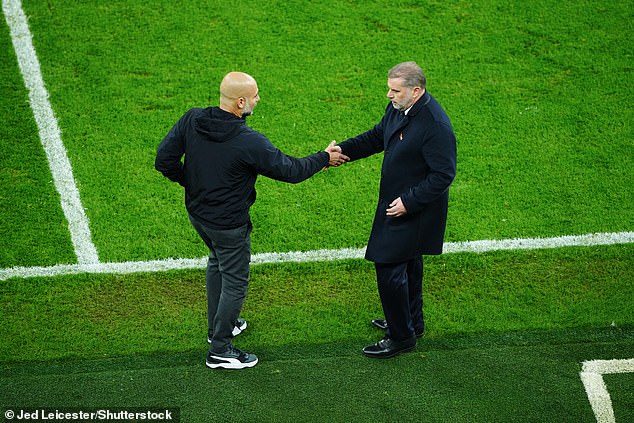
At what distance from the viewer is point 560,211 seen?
7.09 meters

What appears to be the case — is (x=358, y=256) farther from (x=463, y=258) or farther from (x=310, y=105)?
(x=310, y=105)

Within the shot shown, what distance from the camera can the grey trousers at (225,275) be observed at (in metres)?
5.33

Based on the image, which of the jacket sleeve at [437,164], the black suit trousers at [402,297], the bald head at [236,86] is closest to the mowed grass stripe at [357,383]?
the black suit trousers at [402,297]

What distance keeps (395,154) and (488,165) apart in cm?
251

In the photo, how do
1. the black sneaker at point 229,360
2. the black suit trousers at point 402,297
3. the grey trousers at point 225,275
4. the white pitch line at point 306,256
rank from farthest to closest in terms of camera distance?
the white pitch line at point 306,256
the black sneaker at point 229,360
the black suit trousers at point 402,297
the grey trousers at point 225,275

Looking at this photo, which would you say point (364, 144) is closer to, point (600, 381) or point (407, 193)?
point (407, 193)

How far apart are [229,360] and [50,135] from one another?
3.37 m

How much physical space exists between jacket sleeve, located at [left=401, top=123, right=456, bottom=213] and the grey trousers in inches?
41.9

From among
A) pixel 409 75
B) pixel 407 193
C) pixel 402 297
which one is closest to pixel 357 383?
pixel 402 297

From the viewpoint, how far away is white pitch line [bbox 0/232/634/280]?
21.5 ft

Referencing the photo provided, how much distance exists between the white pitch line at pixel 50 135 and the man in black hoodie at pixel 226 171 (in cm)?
162

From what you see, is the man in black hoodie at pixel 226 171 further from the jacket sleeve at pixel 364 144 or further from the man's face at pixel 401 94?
the man's face at pixel 401 94

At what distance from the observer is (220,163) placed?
5.11 m

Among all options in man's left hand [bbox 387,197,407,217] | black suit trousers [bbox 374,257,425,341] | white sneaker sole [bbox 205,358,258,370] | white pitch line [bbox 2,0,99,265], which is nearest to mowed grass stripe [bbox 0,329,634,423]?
white sneaker sole [bbox 205,358,258,370]
